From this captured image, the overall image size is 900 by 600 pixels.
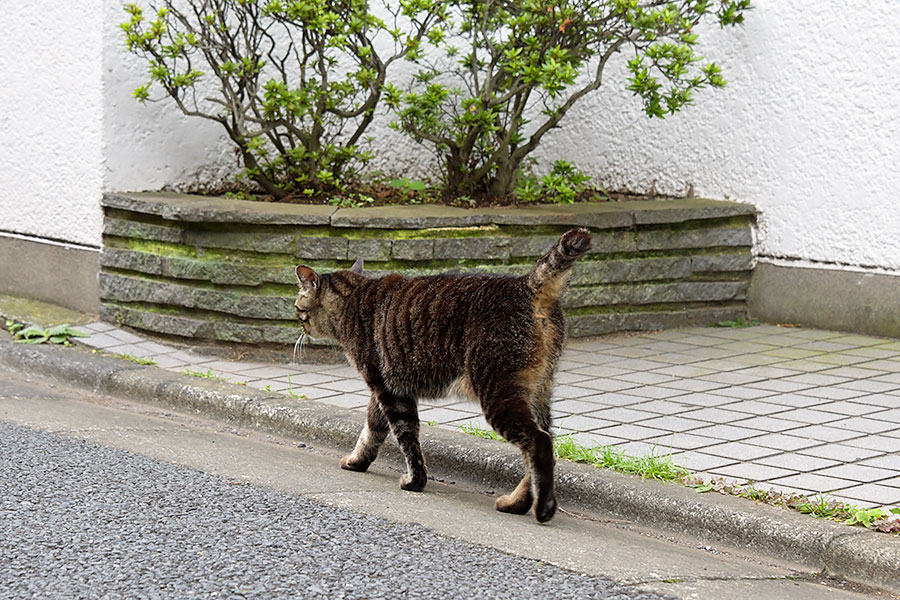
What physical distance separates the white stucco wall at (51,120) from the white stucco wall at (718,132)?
1cm

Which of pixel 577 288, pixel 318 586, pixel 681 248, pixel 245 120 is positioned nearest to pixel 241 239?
pixel 245 120

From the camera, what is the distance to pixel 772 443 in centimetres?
566

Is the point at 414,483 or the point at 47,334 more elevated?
the point at 47,334

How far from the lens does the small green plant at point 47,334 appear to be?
26.1ft

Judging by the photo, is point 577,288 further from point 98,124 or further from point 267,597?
point 267,597

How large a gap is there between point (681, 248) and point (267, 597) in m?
5.49

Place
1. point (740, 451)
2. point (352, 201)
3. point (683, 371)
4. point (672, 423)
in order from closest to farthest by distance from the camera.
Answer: point (740, 451), point (672, 423), point (683, 371), point (352, 201)

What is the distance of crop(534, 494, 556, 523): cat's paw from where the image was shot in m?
4.80

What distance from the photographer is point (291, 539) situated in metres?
4.37

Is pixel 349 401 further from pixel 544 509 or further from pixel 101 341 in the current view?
pixel 101 341

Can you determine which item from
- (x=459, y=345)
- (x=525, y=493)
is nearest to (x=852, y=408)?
(x=525, y=493)

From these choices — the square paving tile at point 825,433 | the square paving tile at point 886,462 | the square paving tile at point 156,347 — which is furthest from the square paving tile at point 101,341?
the square paving tile at point 886,462

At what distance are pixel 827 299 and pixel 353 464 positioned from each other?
4280mm

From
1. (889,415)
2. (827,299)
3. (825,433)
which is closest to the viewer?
(825,433)
